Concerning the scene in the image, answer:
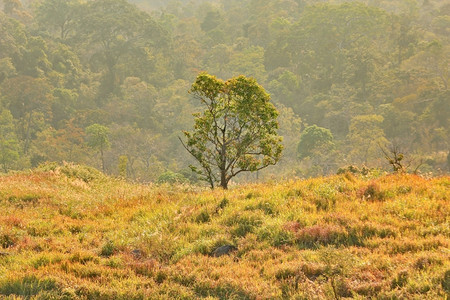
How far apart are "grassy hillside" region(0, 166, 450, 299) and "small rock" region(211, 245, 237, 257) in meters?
0.08

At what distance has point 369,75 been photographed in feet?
201

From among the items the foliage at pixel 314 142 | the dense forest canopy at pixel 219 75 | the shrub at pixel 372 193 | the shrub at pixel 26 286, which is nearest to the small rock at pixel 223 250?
the shrub at pixel 26 286

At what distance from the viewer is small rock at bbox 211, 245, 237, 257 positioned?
6910 mm

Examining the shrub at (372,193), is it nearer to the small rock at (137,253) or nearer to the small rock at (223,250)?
the small rock at (223,250)

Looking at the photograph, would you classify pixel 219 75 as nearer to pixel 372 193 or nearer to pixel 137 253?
pixel 372 193

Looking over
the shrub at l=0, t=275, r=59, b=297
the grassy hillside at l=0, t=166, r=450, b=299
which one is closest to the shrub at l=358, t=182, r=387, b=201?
the grassy hillside at l=0, t=166, r=450, b=299

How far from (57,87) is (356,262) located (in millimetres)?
63483

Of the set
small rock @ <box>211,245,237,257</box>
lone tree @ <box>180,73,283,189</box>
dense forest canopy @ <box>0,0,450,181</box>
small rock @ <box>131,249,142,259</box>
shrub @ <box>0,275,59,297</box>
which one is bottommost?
shrub @ <box>0,275,59,297</box>

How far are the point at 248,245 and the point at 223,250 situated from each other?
445 millimetres

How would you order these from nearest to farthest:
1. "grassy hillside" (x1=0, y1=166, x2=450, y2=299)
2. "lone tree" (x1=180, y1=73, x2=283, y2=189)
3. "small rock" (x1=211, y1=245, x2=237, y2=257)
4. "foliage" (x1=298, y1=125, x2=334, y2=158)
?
"grassy hillside" (x1=0, y1=166, x2=450, y2=299)
"small rock" (x1=211, y1=245, x2=237, y2=257)
"lone tree" (x1=180, y1=73, x2=283, y2=189)
"foliage" (x1=298, y1=125, x2=334, y2=158)

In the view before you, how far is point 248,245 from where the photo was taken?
7.00 meters

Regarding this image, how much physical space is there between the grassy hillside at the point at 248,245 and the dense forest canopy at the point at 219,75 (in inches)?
1261

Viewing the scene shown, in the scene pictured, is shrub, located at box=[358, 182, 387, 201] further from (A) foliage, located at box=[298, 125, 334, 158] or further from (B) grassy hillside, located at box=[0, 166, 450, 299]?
(A) foliage, located at box=[298, 125, 334, 158]

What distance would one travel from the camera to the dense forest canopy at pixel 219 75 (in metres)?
50.7
